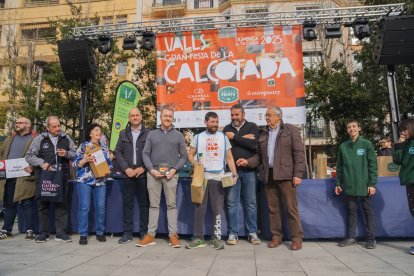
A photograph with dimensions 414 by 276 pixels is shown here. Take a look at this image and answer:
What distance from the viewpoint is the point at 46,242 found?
4.93 metres

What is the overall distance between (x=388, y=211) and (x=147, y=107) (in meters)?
8.75

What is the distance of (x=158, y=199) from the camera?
471cm

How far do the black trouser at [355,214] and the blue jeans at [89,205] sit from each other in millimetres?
3469

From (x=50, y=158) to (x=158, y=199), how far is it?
5.80 ft

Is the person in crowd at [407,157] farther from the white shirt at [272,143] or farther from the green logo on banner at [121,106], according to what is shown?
the green logo on banner at [121,106]

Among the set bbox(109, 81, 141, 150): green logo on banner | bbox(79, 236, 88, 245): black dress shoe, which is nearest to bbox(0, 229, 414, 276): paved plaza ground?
bbox(79, 236, 88, 245): black dress shoe

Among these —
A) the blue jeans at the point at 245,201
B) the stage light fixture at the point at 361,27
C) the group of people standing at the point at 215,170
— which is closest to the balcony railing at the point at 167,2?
the stage light fixture at the point at 361,27

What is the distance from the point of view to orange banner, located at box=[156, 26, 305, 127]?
750 centimetres

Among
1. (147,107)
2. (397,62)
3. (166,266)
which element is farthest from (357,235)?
(147,107)

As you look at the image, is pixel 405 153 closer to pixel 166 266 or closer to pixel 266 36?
pixel 166 266

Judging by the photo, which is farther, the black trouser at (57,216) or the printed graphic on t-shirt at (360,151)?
the black trouser at (57,216)

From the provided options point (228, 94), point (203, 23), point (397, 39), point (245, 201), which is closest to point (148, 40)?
point (203, 23)

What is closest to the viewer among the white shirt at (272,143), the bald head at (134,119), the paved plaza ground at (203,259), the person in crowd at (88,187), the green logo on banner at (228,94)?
the paved plaza ground at (203,259)

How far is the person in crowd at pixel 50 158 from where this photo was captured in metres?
4.98
